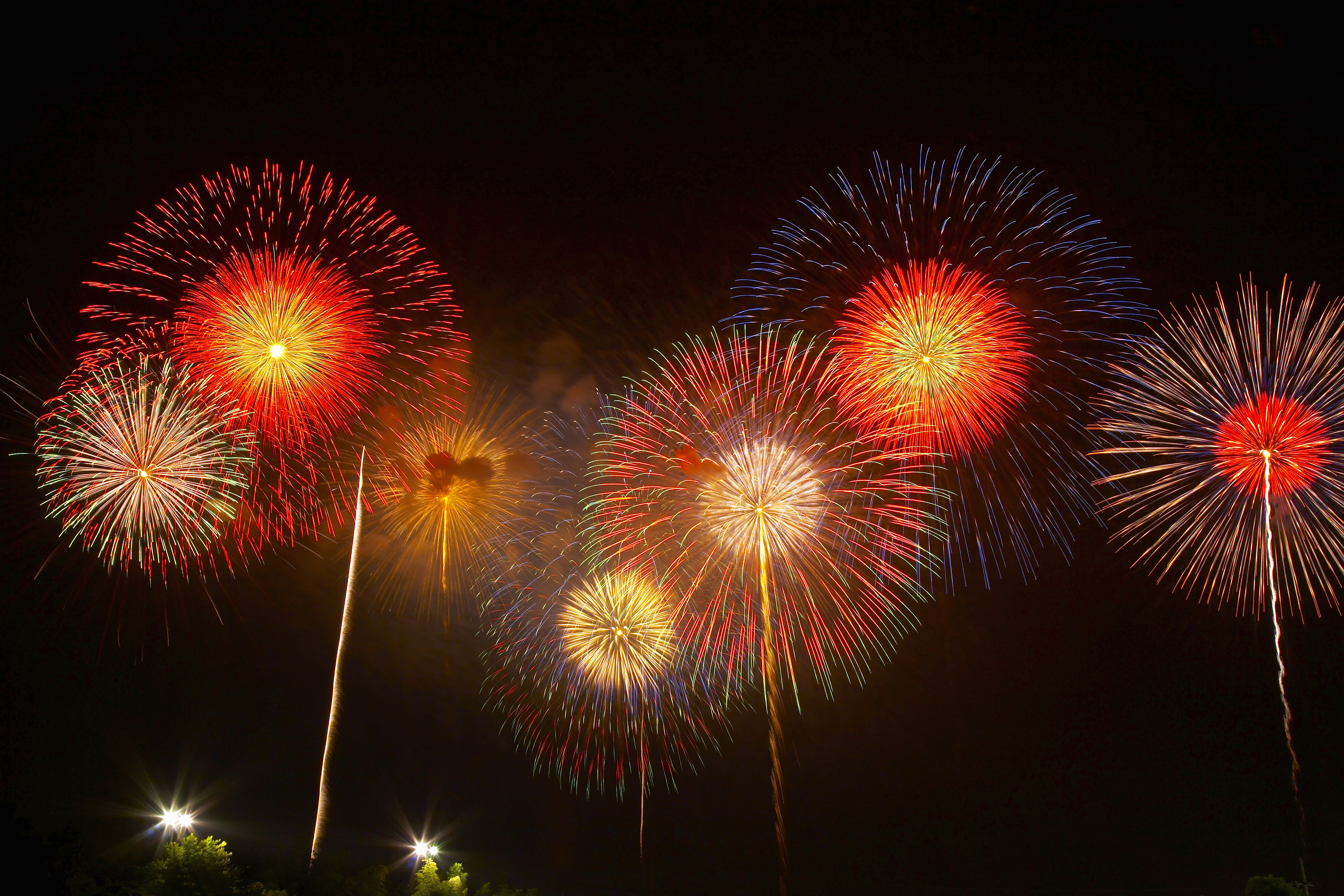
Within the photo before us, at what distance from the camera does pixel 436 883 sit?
33.4 metres

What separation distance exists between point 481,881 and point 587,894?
58.8 feet

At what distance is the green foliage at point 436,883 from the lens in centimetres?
3272

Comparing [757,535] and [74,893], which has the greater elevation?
[757,535]

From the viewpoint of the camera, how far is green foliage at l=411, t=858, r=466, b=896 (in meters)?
32.7

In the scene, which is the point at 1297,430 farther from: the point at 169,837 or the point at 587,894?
the point at 587,894

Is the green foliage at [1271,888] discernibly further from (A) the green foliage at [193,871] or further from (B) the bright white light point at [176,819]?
(B) the bright white light point at [176,819]

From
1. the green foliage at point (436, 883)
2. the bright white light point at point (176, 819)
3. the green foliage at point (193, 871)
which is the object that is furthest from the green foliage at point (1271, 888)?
the bright white light point at point (176, 819)

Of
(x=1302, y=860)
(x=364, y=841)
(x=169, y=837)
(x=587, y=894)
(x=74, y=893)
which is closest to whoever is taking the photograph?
(x=74, y=893)

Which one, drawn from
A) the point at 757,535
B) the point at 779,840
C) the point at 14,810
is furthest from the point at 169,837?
the point at 757,535

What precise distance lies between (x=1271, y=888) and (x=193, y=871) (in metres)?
31.8

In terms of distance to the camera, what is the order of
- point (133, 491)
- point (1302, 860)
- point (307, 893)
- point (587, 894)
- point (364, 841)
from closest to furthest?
point (133, 491)
point (307, 893)
point (1302, 860)
point (364, 841)
point (587, 894)

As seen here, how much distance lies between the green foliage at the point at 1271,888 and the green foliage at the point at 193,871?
3061cm

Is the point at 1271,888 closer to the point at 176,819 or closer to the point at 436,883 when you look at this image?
the point at 436,883

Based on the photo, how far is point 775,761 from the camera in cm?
3008
